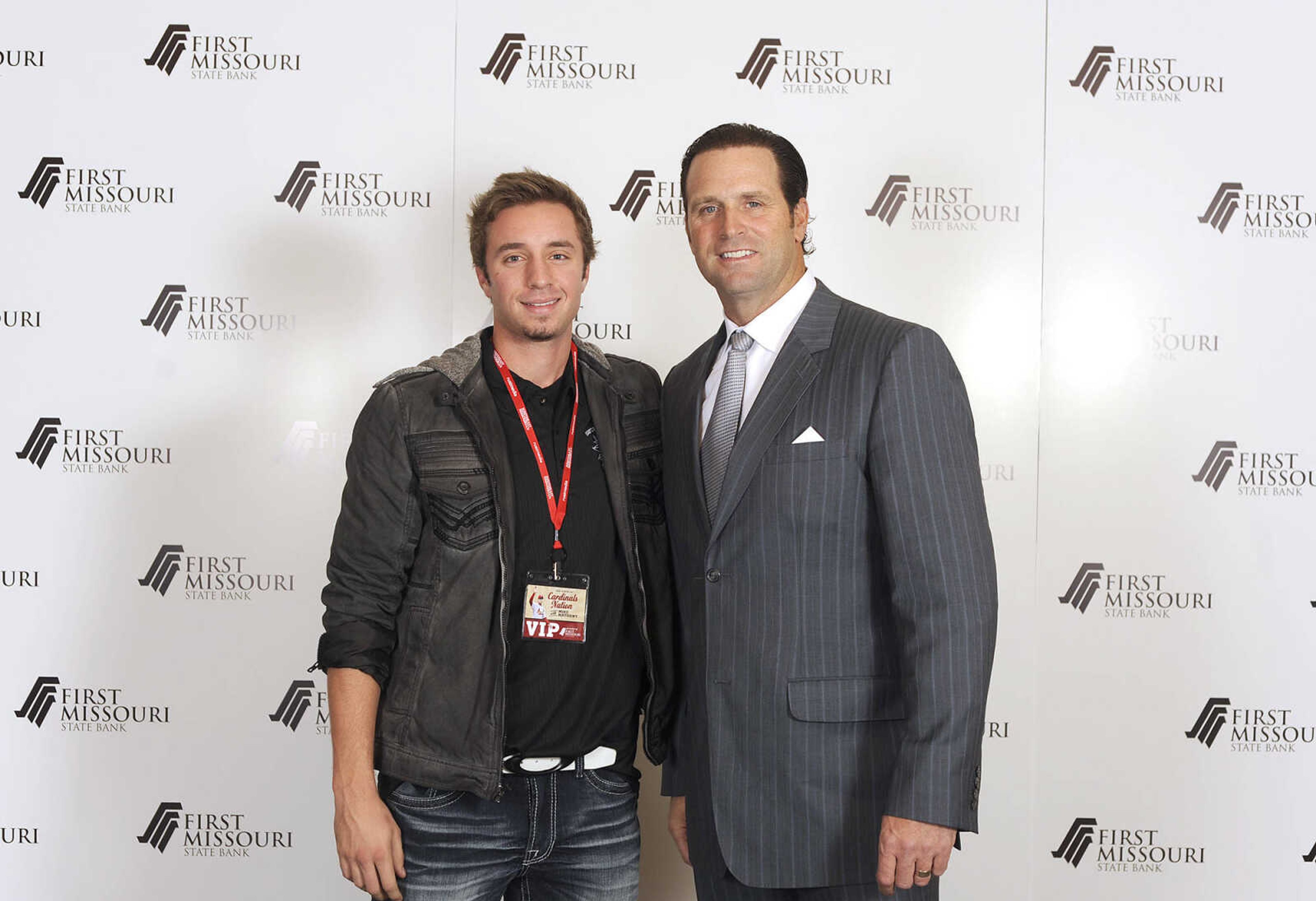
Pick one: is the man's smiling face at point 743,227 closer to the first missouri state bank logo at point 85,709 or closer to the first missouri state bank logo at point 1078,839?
the first missouri state bank logo at point 1078,839

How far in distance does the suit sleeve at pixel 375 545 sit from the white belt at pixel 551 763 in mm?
293

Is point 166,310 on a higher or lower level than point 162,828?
higher

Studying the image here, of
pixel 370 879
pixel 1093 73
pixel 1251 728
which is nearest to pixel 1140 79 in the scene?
pixel 1093 73

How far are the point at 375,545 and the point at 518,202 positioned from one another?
2.44ft

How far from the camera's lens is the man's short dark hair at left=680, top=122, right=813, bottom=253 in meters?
1.90

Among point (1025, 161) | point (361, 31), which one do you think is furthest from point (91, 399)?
point (1025, 161)

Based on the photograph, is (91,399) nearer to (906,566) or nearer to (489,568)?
(489,568)

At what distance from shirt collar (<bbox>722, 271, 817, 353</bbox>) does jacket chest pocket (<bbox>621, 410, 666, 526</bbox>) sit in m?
0.34

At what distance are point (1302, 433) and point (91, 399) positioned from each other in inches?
144

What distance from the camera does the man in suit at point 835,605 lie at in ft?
5.11

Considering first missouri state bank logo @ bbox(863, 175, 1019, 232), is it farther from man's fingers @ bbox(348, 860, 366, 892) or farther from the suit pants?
man's fingers @ bbox(348, 860, 366, 892)

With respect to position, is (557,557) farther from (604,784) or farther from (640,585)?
(604,784)

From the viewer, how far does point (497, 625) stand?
6.00 ft

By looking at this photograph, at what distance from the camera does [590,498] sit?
6.34 ft
